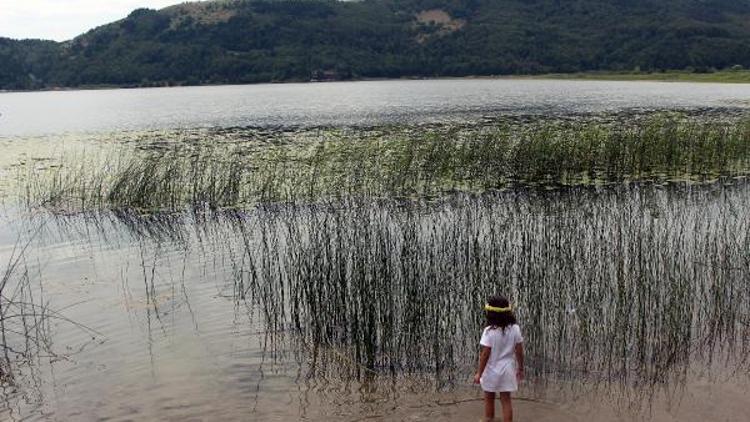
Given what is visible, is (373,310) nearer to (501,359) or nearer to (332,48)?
(501,359)

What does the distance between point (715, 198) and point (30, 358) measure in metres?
14.5

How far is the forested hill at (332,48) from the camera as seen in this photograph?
145 m

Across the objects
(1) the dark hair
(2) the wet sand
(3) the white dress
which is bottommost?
(2) the wet sand

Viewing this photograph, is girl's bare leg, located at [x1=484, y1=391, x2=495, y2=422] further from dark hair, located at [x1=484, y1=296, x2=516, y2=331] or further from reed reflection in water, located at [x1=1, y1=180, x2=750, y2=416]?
reed reflection in water, located at [x1=1, y1=180, x2=750, y2=416]

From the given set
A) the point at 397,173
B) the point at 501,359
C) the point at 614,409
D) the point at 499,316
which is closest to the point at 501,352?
the point at 501,359

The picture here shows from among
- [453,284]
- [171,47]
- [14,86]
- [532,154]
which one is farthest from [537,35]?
[453,284]

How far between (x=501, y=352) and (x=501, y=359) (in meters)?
0.08

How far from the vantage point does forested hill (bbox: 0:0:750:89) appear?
144625 mm

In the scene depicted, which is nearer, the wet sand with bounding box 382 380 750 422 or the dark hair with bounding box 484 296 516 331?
the dark hair with bounding box 484 296 516 331

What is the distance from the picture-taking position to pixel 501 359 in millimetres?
5656

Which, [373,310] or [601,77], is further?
[601,77]

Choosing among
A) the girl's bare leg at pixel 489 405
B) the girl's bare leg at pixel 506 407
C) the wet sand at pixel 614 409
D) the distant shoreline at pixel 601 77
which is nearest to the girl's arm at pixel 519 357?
the girl's bare leg at pixel 506 407

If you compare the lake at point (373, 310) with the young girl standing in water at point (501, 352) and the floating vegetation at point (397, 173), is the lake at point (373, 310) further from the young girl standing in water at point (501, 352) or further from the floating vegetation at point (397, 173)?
the floating vegetation at point (397, 173)

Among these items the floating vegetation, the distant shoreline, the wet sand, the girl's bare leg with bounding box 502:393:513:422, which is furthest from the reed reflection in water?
the distant shoreline
